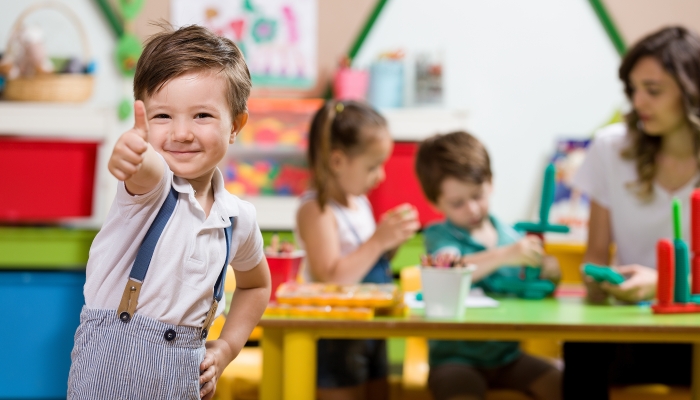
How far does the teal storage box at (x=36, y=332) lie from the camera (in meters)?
2.79

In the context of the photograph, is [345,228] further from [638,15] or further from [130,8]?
[638,15]

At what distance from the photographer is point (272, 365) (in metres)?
1.38

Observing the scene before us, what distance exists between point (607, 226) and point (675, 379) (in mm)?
456

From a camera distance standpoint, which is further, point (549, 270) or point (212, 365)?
point (549, 270)

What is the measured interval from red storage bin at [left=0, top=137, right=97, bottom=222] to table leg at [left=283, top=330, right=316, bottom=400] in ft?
6.28

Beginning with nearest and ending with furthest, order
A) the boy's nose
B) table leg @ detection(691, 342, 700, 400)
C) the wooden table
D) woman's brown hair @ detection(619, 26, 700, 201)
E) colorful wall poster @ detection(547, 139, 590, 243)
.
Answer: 1. the boy's nose
2. the wooden table
3. table leg @ detection(691, 342, 700, 400)
4. woman's brown hair @ detection(619, 26, 700, 201)
5. colorful wall poster @ detection(547, 139, 590, 243)

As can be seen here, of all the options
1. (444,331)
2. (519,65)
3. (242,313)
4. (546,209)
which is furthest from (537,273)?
(519,65)

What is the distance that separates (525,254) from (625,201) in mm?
430

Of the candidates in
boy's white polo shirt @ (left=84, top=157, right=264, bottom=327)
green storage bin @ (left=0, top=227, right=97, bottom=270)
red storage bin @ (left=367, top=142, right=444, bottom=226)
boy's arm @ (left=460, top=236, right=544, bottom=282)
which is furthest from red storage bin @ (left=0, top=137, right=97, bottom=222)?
boy's white polo shirt @ (left=84, top=157, right=264, bottom=327)

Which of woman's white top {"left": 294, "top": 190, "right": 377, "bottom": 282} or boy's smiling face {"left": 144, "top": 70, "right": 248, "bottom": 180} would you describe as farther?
woman's white top {"left": 294, "top": 190, "right": 377, "bottom": 282}

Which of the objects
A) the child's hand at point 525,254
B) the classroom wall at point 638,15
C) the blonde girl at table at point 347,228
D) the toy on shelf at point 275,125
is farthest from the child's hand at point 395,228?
the classroom wall at point 638,15

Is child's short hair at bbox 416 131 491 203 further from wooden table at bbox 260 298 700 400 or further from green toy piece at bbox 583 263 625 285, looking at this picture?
wooden table at bbox 260 298 700 400

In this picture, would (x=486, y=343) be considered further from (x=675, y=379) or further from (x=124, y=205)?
(x=124, y=205)

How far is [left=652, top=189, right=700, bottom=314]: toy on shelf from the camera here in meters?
1.48
